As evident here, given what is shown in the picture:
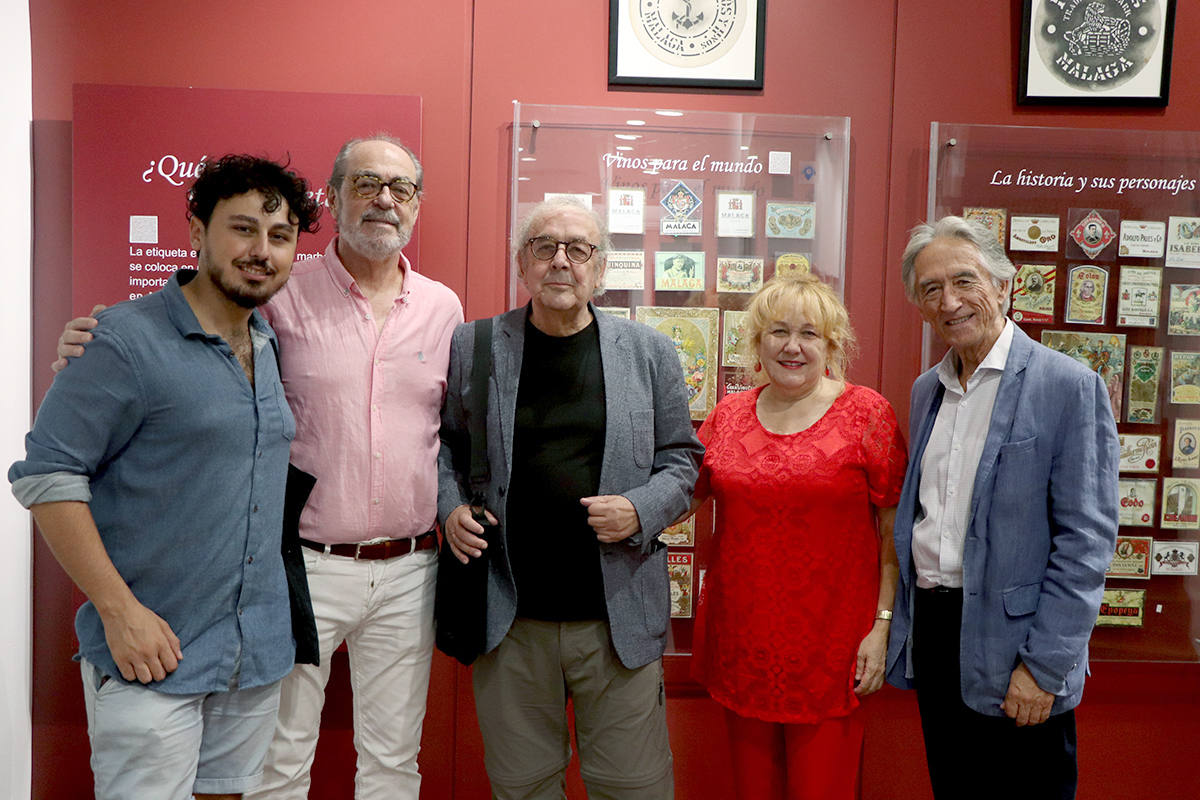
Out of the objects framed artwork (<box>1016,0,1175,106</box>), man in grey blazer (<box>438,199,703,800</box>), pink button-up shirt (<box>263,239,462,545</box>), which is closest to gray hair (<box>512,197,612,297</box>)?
man in grey blazer (<box>438,199,703,800</box>)

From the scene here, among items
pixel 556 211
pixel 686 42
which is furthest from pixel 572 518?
pixel 686 42

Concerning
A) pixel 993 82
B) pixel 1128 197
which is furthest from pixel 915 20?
pixel 1128 197

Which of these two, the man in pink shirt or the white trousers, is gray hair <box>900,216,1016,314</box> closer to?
the man in pink shirt

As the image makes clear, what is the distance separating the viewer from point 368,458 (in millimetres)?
2184

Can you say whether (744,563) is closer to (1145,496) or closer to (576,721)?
(576,721)

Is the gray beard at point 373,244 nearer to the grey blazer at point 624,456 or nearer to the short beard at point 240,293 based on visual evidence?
the grey blazer at point 624,456

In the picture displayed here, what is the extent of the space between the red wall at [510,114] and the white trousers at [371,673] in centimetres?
58

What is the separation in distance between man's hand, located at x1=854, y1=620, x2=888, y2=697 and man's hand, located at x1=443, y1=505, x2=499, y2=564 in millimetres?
1021

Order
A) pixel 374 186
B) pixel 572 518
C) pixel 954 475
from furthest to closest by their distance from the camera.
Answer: pixel 374 186 → pixel 572 518 → pixel 954 475

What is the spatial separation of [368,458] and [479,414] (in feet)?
1.02

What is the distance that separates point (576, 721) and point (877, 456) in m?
1.11

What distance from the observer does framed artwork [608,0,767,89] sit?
2805mm

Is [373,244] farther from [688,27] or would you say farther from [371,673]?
[688,27]

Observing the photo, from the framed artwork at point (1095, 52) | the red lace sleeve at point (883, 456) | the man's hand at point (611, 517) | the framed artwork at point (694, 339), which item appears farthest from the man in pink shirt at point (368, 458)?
the framed artwork at point (1095, 52)
